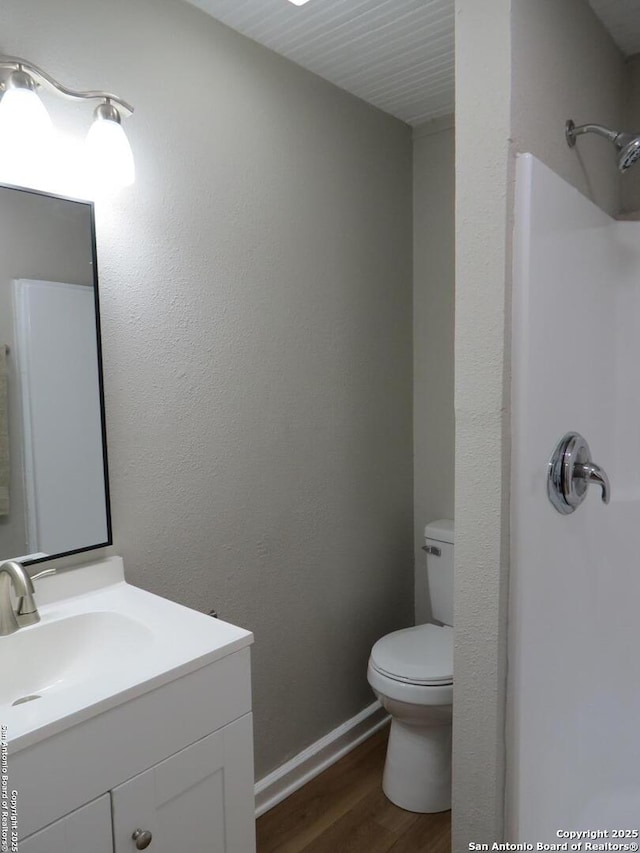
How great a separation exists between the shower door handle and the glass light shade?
1.19m

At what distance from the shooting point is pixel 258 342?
1.91 meters

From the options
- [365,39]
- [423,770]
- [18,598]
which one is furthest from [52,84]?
[423,770]

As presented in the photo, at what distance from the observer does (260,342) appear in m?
1.92

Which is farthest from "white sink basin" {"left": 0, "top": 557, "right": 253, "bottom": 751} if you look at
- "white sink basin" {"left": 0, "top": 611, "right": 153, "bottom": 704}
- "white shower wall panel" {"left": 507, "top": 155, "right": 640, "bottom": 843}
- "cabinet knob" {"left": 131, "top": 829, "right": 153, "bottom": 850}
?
"white shower wall panel" {"left": 507, "top": 155, "right": 640, "bottom": 843}

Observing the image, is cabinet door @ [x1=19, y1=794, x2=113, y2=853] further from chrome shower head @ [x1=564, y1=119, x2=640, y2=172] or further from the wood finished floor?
chrome shower head @ [x1=564, y1=119, x2=640, y2=172]

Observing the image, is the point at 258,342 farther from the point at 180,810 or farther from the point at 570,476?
the point at 180,810

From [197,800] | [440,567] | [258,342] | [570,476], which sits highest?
[258,342]

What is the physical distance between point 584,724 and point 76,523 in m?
1.42

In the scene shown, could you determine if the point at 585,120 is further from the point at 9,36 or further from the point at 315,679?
the point at 315,679

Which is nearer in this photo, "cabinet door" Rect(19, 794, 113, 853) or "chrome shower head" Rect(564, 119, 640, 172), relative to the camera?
"cabinet door" Rect(19, 794, 113, 853)

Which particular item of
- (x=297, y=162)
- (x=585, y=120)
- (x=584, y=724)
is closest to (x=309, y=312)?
(x=297, y=162)

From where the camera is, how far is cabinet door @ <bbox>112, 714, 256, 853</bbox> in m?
1.08

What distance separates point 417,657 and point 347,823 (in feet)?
1.77

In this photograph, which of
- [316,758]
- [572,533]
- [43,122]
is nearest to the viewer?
[43,122]
